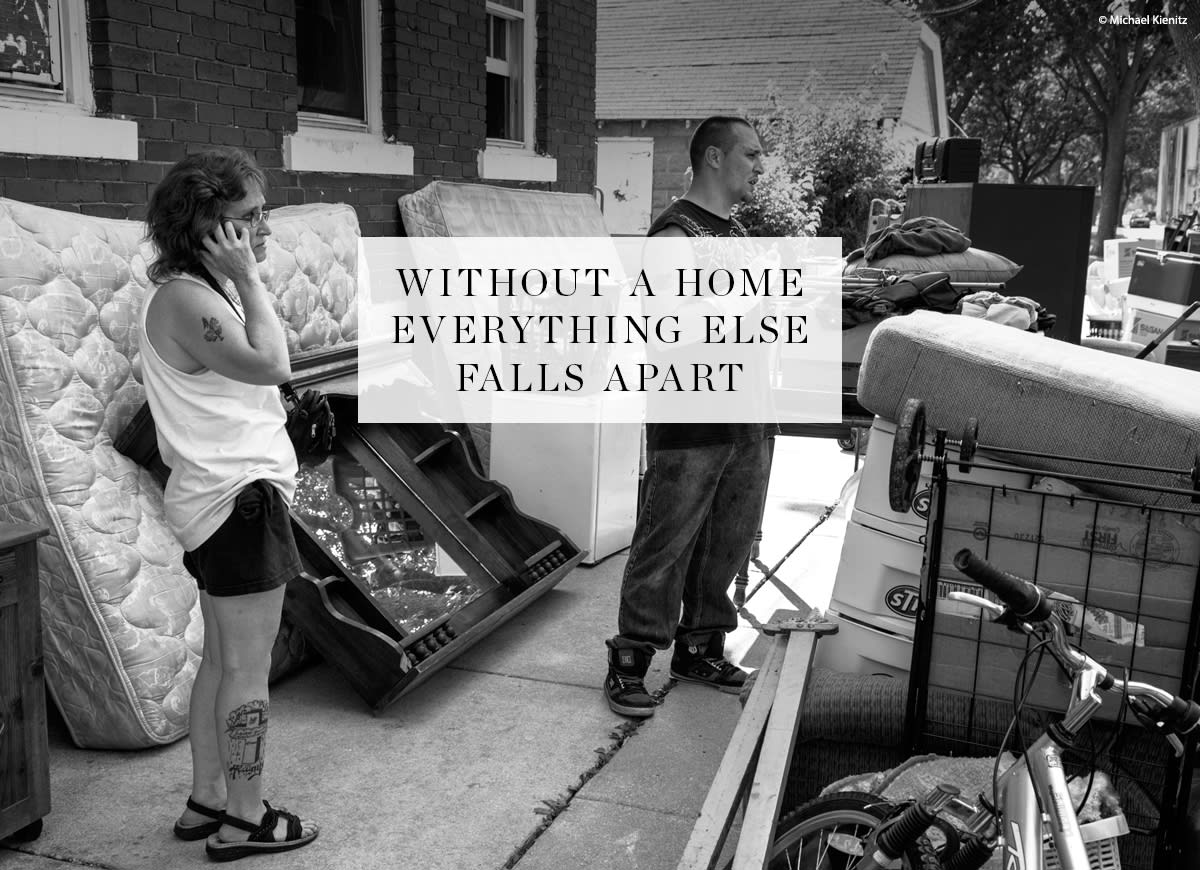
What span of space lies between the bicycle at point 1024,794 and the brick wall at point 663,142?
23.5m

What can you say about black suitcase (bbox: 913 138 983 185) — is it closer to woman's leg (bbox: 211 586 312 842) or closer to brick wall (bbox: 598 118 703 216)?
woman's leg (bbox: 211 586 312 842)

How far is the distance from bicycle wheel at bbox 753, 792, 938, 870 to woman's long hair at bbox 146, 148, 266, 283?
1.96 meters

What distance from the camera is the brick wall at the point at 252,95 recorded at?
4445mm

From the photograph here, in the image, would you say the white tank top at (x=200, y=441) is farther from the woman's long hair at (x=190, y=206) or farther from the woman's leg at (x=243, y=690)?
the woman's leg at (x=243, y=690)

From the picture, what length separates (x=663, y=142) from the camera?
84.7 feet

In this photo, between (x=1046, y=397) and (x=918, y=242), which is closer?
(x=1046, y=397)

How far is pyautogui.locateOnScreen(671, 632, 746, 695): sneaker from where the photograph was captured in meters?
4.26

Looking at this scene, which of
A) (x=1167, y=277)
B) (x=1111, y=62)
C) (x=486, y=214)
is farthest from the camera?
(x=1111, y=62)

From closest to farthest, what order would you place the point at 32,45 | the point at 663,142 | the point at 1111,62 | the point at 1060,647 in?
the point at 1060,647
the point at 32,45
the point at 663,142
the point at 1111,62

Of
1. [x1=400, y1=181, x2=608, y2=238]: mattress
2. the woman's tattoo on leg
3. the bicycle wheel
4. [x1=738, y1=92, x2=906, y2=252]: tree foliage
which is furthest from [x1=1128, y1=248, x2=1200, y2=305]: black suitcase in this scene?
[x1=738, y1=92, x2=906, y2=252]: tree foliage

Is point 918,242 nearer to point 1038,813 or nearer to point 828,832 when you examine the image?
point 828,832

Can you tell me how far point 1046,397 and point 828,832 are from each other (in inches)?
49.6

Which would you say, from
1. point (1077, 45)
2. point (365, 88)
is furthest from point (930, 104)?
point (365, 88)

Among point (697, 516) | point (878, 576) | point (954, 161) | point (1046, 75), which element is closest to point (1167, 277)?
point (954, 161)
